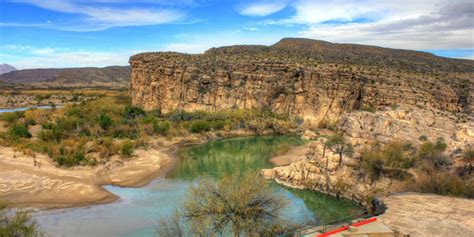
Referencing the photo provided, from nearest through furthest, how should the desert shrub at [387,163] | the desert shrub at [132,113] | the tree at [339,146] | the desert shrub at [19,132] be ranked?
the desert shrub at [387,163] → the tree at [339,146] → the desert shrub at [19,132] → the desert shrub at [132,113]

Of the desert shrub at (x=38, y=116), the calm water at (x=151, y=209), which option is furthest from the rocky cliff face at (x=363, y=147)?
the desert shrub at (x=38, y=116)

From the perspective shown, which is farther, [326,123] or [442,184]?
[326,123]

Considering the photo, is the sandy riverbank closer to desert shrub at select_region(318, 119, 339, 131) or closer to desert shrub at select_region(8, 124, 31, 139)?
desert shrub at select_region(8, 124, 31, 139)

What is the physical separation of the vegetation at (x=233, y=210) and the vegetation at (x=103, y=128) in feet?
63.6

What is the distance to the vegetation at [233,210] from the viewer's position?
613 inches

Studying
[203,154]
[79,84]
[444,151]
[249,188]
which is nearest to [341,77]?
[203,154]

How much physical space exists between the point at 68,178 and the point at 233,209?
18.1 meters

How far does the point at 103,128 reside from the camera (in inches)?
1813

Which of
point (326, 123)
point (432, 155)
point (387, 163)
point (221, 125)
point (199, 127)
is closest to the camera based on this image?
point (432, 155)

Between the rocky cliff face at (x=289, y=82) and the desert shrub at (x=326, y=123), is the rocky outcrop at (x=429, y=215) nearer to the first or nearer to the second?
the rocky cliff face at (x=289, y=82)

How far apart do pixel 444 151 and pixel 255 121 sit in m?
30.7

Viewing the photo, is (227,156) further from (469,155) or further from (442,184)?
(442,184)

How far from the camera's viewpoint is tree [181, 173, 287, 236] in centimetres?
1557

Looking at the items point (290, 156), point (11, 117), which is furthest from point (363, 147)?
point (11, 117)
